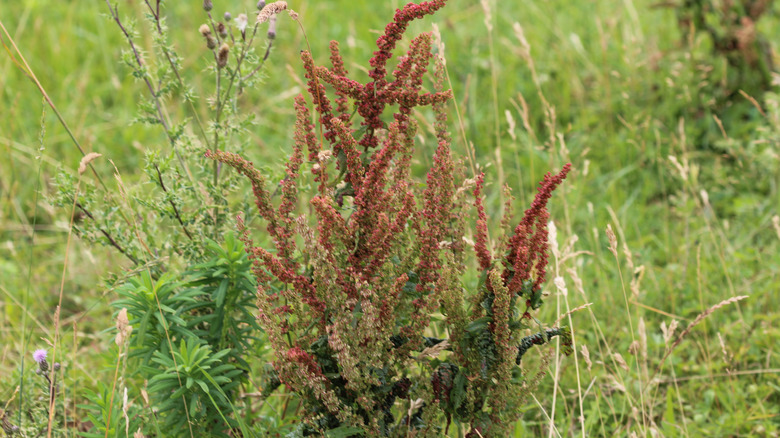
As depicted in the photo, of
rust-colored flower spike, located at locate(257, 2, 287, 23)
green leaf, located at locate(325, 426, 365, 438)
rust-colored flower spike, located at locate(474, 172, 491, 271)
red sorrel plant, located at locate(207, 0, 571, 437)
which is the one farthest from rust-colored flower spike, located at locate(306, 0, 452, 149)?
green leaf, located at locate(325, 426, 365, 438)

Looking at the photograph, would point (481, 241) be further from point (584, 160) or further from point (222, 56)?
point (584, 160)

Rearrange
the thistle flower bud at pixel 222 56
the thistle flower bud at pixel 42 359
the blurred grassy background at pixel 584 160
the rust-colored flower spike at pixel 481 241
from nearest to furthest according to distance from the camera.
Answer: the rust-colored flower spike at pixel 481 241, the thistle flower bud at pixel 42 359, the thistle flower bud at pixel 222 56, the blurred grassy background at pixel 584 160

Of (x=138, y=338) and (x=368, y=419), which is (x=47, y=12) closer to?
(x=138, y=338)

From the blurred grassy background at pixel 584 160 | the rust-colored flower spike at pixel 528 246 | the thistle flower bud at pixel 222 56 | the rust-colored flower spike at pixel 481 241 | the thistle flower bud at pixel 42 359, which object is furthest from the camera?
the blurred grassy background at pixel 584 160

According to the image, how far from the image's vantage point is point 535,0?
19.0 feet

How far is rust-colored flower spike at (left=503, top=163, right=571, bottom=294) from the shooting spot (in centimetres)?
182

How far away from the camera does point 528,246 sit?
192cm

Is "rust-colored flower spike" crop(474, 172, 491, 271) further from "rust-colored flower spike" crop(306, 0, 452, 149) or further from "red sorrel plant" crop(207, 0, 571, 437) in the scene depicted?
"rust-colored flower spike" crop(306, 0, 452, 149)

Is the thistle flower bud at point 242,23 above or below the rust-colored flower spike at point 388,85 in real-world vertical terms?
above

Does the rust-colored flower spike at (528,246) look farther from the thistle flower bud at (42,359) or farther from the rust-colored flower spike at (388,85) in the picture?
the thistle flower bud at (42,359)

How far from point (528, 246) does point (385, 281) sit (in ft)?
1.32

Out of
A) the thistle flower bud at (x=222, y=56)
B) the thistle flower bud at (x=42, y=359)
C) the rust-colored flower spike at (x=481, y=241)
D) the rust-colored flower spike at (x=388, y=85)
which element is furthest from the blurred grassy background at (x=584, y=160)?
the rust-colored flower spike at (x=388, y=85)

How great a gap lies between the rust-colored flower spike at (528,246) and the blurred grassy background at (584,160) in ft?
2.10

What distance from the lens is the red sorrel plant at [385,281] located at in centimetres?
183
